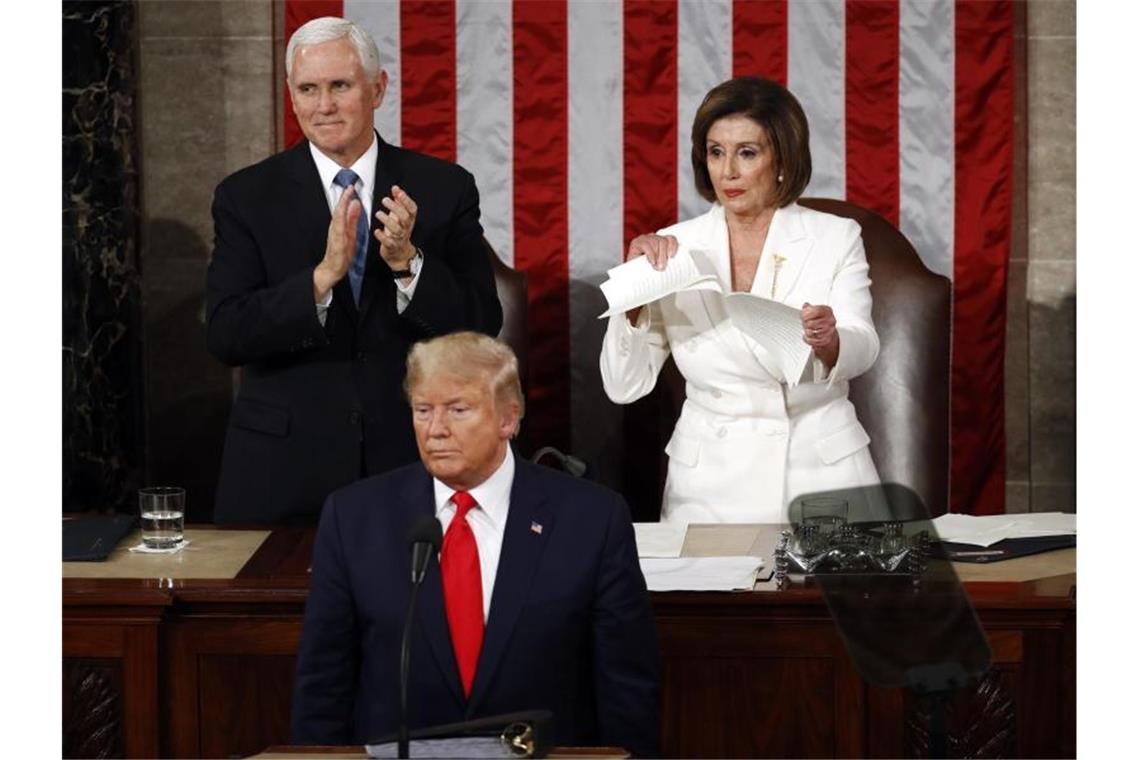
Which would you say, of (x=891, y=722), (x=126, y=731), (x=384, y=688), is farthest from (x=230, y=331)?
(x=891, y=722)

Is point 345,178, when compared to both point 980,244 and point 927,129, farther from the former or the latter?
point 980,244

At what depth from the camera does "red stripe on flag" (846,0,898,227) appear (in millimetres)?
5844

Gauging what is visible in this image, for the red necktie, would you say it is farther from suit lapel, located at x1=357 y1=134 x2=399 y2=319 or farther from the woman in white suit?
the woman in white suit

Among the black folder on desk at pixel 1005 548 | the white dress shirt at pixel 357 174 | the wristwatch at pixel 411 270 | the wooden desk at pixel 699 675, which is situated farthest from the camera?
the white dress shirt at pixel 357 174

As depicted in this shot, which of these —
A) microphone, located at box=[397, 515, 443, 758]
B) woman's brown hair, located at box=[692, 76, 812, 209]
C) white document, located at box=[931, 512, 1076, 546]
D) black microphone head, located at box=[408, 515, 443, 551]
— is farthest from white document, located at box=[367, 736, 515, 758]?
woman's brown hair, located at box=[692, 76, 812, 209]

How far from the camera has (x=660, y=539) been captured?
13.3ft

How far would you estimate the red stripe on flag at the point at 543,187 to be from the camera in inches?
232

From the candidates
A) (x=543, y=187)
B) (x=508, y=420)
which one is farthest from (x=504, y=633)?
(x=543, y=187)

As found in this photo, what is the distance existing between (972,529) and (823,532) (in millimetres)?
513

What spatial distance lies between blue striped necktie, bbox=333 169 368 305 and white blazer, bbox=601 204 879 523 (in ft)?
2.00

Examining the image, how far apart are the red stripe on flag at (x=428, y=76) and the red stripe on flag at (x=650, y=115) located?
552 mm

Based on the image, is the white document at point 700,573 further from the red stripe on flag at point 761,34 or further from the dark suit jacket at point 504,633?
the red stripe on flag at point 761,34

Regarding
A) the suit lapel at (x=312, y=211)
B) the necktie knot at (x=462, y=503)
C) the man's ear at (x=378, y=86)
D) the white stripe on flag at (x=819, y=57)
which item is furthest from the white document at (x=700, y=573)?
the white stripe on flag at (x=819, y=57)

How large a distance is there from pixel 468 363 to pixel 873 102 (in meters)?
3.02
